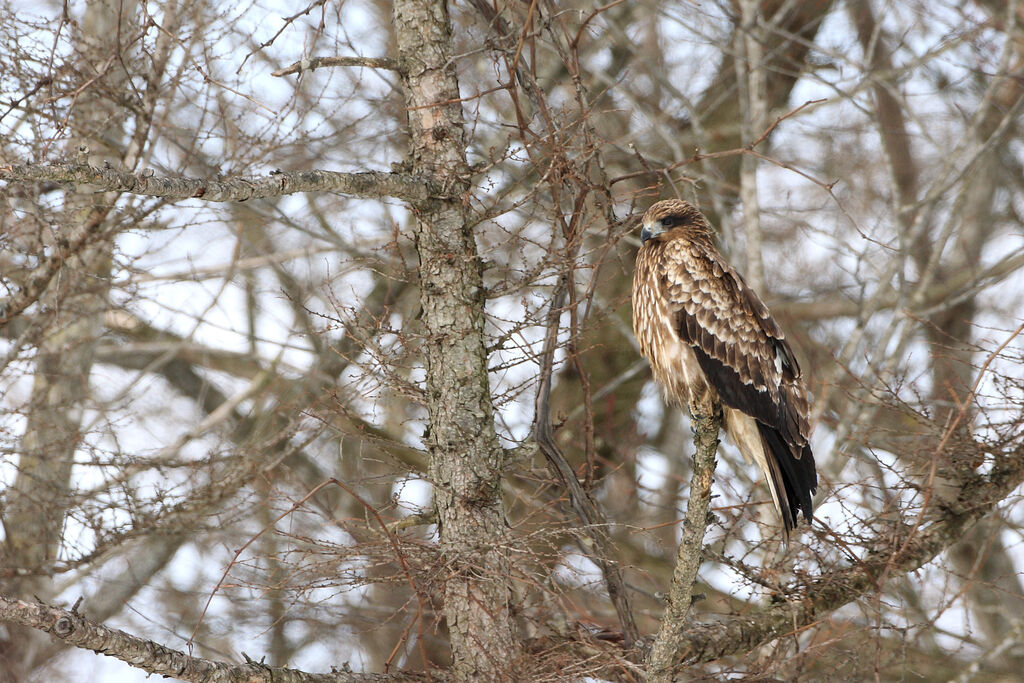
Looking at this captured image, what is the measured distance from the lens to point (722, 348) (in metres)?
4.73

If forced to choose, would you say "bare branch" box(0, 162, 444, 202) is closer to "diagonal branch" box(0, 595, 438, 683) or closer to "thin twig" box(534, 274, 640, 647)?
"thin twig" box(534, 274, 640, 647)

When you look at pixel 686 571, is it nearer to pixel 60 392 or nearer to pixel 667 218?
pixel 667 218

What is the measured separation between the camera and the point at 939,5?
29.5 ft

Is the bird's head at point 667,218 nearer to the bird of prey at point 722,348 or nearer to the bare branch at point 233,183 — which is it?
the bird of prey at point 722,348

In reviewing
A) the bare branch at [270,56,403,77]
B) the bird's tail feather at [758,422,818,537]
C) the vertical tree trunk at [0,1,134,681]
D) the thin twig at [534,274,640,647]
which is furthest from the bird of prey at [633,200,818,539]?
the vertical tree trunk at [0,1,134,681]

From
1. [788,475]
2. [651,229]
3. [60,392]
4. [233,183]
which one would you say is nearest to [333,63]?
[233,183]

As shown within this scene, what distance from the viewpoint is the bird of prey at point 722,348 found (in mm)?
4543

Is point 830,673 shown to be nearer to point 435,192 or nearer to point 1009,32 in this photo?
point 435,192

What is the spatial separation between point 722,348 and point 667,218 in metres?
0.78

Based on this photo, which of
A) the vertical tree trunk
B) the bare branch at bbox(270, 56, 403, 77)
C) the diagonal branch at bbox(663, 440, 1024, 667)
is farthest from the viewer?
the vertical tree trunk

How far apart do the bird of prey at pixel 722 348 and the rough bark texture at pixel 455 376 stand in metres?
1.14

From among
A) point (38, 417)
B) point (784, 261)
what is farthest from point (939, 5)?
point (38, 417)

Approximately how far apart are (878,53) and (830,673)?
26.3 feet

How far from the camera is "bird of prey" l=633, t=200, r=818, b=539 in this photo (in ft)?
14.9
